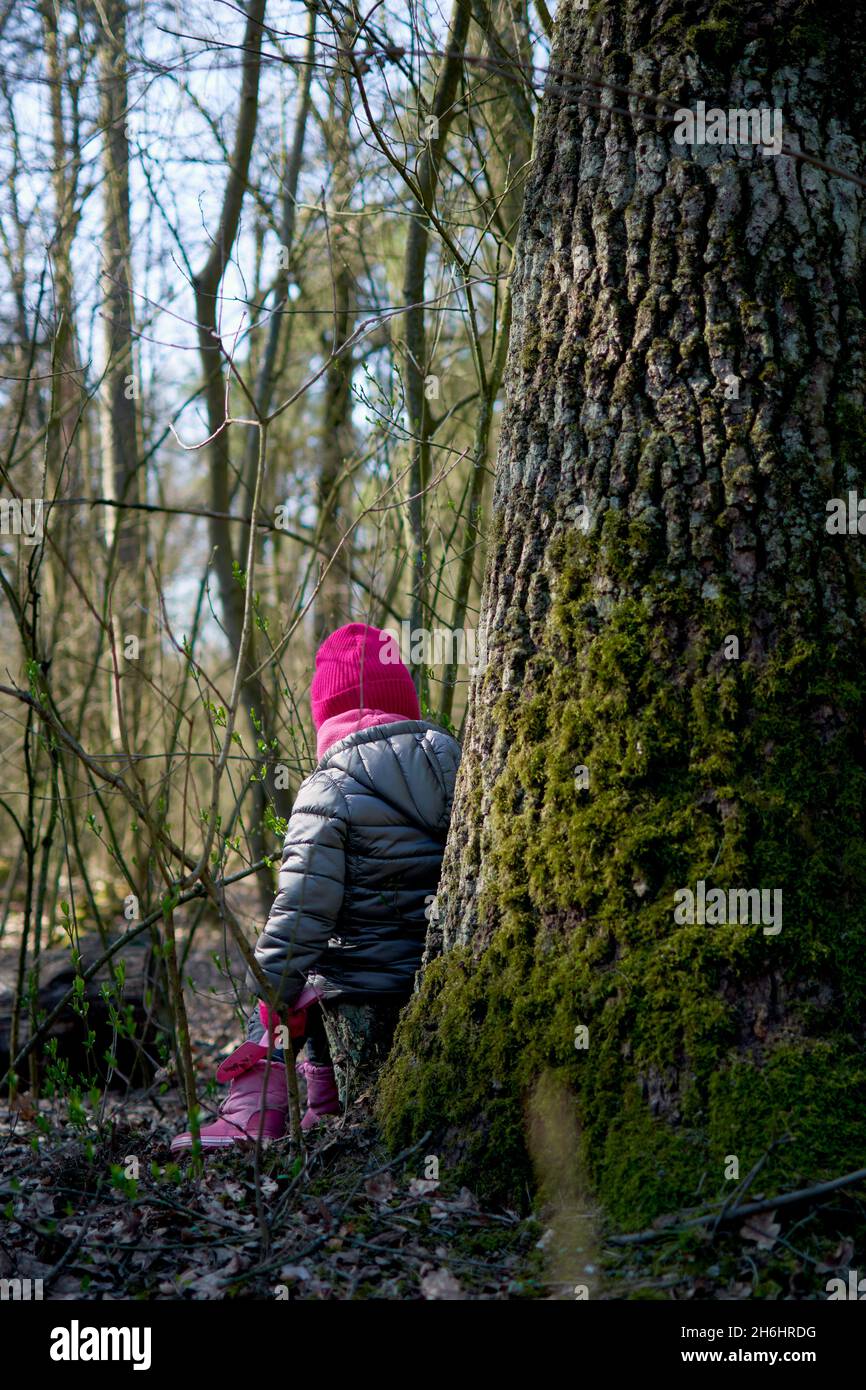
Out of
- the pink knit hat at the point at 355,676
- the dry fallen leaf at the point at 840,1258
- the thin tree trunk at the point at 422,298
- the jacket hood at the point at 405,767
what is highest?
the thin tree trunk at the point at 422,298

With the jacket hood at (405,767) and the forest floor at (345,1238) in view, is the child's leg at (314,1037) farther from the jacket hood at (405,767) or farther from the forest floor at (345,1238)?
the jacket hood at (405,767)

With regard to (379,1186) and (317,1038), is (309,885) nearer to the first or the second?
(317,1038)

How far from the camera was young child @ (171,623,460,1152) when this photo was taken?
10.1ft

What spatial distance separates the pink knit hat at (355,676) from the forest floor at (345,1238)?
127cm

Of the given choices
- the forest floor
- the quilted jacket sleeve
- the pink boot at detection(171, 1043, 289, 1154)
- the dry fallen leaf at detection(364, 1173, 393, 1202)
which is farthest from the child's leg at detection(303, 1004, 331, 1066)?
the dry fallen leaf at detection(364, 1173, 393, 1202)

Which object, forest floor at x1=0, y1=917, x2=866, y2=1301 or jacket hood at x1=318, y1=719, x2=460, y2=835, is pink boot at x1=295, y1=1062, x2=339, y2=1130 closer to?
forest floor at x1=0, y1=917, x2=866, y2=1301

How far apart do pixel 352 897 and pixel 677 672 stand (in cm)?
127

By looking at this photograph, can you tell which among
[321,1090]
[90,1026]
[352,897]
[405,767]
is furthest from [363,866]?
[90,1026]

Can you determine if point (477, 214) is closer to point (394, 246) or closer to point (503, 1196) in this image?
point (394, 246)

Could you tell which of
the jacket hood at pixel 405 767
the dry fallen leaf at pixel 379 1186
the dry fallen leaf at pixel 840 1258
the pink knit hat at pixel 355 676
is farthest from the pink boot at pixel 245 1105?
the dry fallen leaf at pixel 840 1258

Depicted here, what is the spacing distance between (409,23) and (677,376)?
2.87 metres

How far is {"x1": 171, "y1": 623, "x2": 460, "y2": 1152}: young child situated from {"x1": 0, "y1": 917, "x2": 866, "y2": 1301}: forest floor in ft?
1.01

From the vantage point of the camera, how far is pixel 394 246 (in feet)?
26.1

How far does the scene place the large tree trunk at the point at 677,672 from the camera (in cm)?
230
